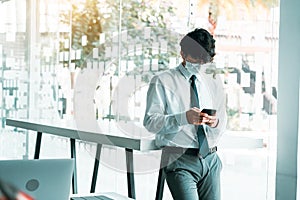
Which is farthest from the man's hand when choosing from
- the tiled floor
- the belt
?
the tiled floor

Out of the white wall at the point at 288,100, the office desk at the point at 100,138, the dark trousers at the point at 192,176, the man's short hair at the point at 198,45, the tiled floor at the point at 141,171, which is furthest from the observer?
the tiled floor at the point at 141,171

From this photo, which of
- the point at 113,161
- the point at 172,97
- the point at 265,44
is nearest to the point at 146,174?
the point at 113,161

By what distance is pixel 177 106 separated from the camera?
268 cm

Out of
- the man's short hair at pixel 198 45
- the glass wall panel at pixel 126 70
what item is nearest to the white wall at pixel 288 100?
the glass wall panel at pixel 126 70

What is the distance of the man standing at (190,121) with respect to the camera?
2533 millimetres

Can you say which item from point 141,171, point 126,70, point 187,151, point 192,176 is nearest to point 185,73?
point 187,151

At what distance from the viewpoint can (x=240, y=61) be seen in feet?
12.5

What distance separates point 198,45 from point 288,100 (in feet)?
3.18

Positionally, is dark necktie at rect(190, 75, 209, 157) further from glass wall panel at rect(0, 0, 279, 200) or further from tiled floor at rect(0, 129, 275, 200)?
tiled floor at rect(0, 129, 275, 200)

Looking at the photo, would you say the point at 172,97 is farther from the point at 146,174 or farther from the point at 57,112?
the point at 57,112

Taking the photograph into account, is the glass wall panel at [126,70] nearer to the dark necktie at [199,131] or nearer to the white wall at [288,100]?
the white wall at [288,100]

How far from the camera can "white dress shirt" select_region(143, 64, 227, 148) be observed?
2572 millimetres

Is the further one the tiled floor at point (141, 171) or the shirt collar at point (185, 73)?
→ the tiled floor at point (141, 171)

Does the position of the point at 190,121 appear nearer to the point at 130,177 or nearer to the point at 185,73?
the point at 185,73
